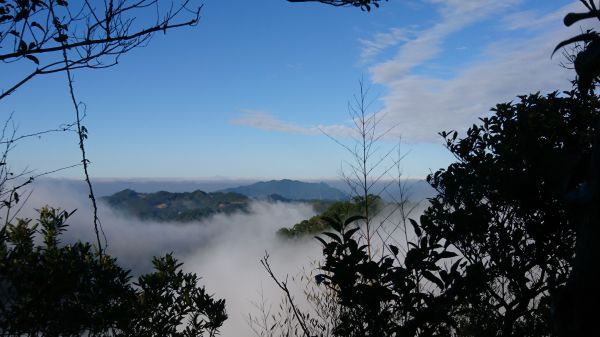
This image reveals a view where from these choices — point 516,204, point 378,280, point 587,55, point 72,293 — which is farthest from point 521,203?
point 72,293

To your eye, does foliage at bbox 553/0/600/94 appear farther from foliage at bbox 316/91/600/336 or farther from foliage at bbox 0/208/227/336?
foliage at bbox 0/208/227/336

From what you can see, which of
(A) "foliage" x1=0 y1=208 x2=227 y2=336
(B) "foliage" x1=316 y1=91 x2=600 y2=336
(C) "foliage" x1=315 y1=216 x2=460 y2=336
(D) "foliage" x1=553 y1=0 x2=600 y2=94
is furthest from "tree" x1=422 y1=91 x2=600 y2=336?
(A) "foliage" x1=0 y1=208 x2=227 y2=336

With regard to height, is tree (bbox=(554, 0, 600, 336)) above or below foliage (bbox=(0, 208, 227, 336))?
above

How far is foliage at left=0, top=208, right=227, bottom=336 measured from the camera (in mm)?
3832

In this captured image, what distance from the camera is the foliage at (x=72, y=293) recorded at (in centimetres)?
383

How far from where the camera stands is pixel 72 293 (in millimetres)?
4055

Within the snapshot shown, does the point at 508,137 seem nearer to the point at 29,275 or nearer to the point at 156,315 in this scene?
the point at 156,315

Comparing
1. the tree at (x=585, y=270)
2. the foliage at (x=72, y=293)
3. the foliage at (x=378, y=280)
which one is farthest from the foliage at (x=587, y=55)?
the foliage at (x=72, y=293)

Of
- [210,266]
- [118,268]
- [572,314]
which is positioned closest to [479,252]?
[572,314]

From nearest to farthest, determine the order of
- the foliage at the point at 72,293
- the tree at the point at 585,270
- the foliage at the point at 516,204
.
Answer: the tree at the point at 585,270 < the foliage at the point at 72,293 < the foliage at the point at 516,204

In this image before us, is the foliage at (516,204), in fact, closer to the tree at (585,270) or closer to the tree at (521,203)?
the tree at (521,203)

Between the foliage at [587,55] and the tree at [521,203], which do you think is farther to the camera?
the tree at [521,203]

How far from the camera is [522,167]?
14.3ft

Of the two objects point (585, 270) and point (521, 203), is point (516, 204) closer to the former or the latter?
point (521, 203)
